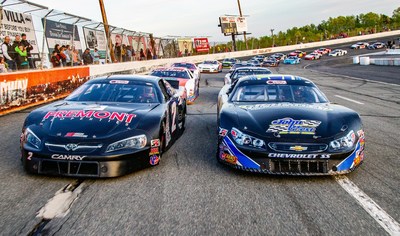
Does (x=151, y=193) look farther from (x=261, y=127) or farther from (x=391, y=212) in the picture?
(x=391, y=212)

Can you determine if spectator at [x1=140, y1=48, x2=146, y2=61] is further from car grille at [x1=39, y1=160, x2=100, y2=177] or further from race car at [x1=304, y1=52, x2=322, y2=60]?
race car at [x1=304, y1=52, x2=322, y2=60]

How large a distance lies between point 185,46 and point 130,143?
41.9 meters

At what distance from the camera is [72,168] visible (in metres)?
3.84

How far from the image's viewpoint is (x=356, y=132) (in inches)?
174

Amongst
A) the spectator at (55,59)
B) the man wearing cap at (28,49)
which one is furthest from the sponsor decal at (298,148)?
the spectator at (55,59)

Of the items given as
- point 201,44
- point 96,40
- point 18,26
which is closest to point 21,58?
point 18,26

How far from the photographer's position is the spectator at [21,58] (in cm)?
1087

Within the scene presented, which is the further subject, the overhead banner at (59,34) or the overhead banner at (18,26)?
the overhead banner at (59,34)

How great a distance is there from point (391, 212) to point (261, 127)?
163 cm

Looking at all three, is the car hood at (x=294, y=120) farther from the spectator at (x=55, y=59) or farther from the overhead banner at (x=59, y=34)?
the overhead banner at (x=59, y=34)

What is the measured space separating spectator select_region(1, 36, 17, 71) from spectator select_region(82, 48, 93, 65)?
594 cm

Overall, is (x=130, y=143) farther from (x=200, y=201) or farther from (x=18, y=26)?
(x=18, y=26)

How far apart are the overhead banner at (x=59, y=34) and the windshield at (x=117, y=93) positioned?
8.68m

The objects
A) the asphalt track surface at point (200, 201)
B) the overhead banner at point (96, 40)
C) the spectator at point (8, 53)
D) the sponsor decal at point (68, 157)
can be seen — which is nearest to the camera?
the asphalt track surface at point (200, 201)
